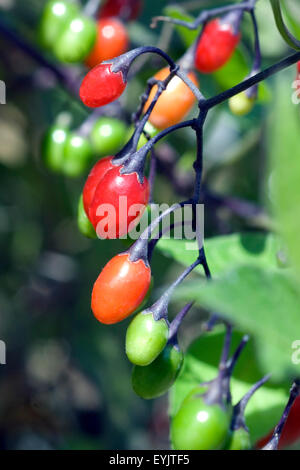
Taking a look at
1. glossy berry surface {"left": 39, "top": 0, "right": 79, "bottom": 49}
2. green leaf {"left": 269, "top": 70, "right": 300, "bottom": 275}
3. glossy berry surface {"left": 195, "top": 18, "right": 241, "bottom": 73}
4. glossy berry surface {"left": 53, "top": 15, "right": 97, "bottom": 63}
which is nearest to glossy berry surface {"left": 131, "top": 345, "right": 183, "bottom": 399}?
green leaf {"left": 269, "top": 70, "right": 300, "bottom": 275}

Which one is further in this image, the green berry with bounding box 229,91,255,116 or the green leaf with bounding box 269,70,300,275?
the green berry with bounding box 229,91,255,116

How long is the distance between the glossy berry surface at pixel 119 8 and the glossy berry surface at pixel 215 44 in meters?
0.35

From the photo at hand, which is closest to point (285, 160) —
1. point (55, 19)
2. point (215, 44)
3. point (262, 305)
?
point (262, 305)

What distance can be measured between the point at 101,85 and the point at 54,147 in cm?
62

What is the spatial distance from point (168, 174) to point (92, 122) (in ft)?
1.00

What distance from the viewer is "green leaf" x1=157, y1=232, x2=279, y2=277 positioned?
1130mm

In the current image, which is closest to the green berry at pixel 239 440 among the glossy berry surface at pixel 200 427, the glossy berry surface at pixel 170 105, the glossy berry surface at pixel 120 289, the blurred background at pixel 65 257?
the glossy berry surface at pixel 200 427

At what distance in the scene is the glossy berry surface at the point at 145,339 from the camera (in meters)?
0.86

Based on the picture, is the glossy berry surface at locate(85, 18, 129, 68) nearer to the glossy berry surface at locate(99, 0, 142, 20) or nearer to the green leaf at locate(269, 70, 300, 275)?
the glossy berry surface at locate(99, 0, 142, 20)

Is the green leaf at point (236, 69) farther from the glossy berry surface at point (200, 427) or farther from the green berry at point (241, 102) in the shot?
the glossy berry surface at point (200, 427)

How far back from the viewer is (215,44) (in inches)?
49.7

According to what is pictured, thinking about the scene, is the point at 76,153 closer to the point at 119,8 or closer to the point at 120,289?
the point at 119,8

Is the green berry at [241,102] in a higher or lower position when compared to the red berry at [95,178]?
higher

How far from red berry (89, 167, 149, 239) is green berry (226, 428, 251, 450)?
356 millimetres
